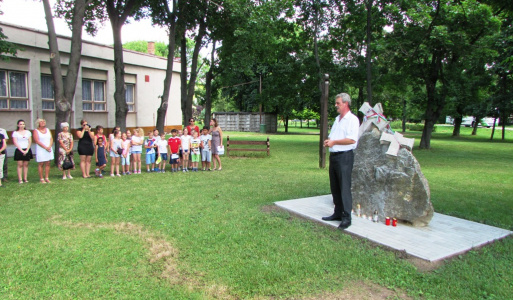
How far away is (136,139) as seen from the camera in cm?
1153

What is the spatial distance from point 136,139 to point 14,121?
10.9 meters

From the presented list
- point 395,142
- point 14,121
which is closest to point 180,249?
point 395,142

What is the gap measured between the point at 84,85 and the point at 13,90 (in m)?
4.45

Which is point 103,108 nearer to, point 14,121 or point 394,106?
point 14,121

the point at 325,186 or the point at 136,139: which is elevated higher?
the point at 136,139

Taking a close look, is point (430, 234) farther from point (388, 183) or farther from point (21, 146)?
point (21, 146)

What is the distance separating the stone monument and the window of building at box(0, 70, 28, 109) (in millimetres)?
18632

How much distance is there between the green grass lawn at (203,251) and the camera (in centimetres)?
379

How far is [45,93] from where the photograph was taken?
20.4 metres

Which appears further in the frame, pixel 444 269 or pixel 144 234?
pixel 144 234

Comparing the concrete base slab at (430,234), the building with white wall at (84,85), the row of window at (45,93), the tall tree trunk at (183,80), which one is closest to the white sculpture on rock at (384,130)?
the concrete base slab at (430,234)

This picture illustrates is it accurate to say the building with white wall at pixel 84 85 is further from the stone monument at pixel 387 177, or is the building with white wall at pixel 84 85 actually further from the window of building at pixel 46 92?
the stone monument at pixel 387 177

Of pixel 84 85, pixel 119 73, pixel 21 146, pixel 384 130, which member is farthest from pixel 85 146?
pixel 84 85

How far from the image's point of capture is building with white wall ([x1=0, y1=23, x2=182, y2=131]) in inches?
720
